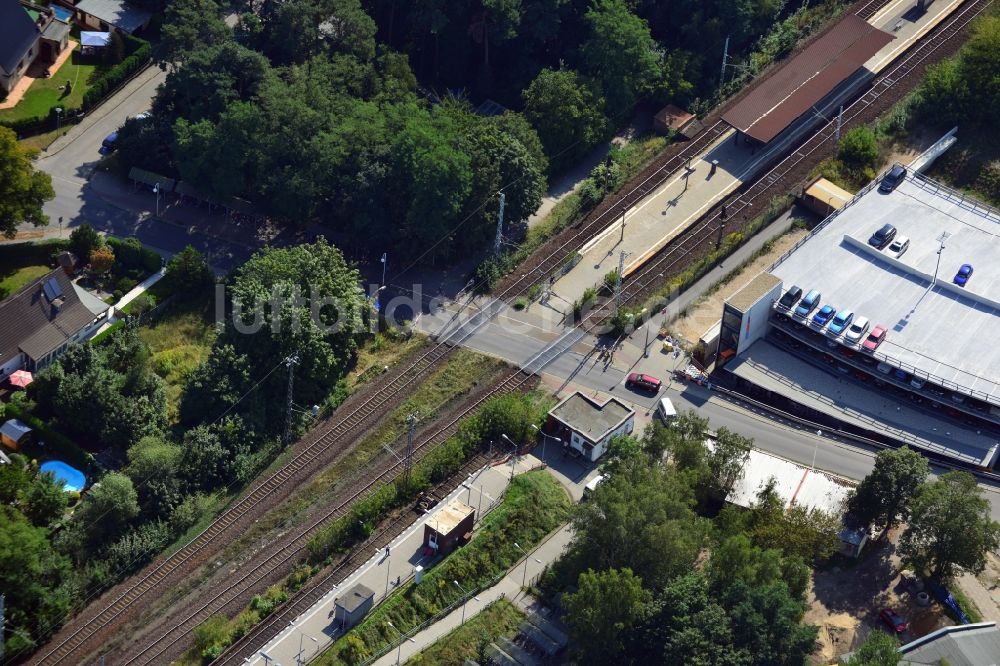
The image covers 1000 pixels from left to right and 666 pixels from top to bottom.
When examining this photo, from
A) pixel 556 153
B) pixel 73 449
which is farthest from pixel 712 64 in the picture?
pixel 73 449

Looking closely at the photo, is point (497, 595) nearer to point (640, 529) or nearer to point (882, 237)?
point (640, 529)

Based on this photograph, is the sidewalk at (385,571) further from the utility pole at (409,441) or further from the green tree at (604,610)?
the green tree at (604,610)

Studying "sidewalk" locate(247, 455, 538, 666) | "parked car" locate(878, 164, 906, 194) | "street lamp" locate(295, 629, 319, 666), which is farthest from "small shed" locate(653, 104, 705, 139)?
"street lamp" locate(295, 629, 319, 666)

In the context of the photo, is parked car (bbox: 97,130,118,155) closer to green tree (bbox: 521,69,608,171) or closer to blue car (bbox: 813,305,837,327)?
green tree (bbox: 521,69,608,171)

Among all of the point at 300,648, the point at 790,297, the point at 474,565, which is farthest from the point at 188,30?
the point at 300,648

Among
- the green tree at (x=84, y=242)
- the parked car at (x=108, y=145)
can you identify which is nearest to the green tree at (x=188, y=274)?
the green tree at (x=84, y=242)

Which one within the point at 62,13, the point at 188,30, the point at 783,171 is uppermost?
the point at 783,171

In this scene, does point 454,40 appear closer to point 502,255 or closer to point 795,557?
A: point 502,255
